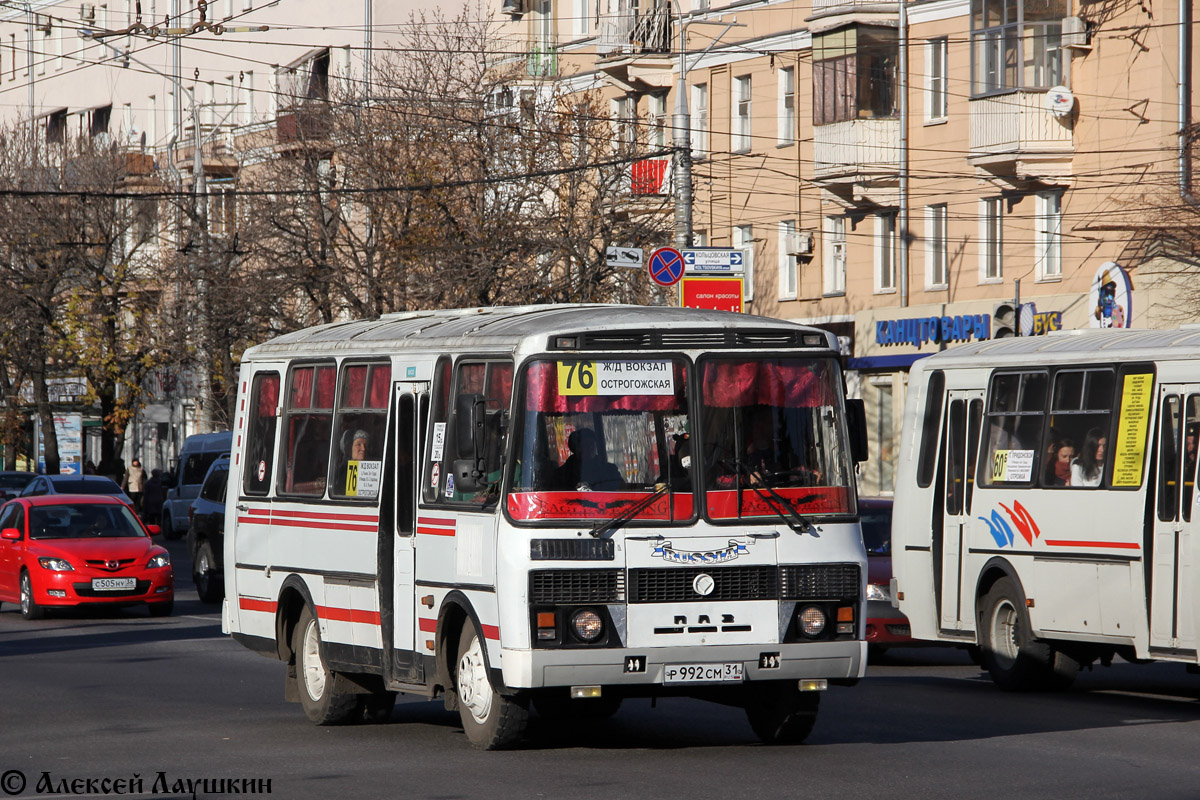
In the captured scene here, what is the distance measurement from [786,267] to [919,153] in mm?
5182

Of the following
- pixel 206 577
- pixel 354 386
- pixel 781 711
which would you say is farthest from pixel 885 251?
pixel 781 711

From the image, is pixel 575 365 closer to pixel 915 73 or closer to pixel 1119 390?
pixel 1119 390

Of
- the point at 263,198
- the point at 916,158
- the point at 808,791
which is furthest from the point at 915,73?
the point at 808,791

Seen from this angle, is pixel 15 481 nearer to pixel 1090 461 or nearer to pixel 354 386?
pixel 354 386

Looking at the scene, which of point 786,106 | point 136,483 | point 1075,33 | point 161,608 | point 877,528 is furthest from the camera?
point 136,483

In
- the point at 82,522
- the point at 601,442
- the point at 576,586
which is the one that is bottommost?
the point at 82,522

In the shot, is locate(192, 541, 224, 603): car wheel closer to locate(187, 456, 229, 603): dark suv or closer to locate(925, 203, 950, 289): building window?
locate(187, 456, 229, 603): dark suv

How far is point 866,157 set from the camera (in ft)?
136

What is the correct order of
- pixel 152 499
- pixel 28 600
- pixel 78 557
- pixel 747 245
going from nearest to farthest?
pixel 78 557 < pixel 28 600 < pixel 747 245 < pixel 152 499

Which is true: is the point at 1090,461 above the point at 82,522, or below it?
above

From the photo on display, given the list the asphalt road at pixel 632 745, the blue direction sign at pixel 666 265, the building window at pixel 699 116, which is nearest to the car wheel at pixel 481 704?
the asphalt road at pixel 632 745

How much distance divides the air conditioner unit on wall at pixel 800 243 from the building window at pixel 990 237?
16.5 feet

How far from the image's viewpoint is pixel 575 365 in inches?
471

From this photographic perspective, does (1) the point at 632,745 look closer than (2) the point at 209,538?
Yes
